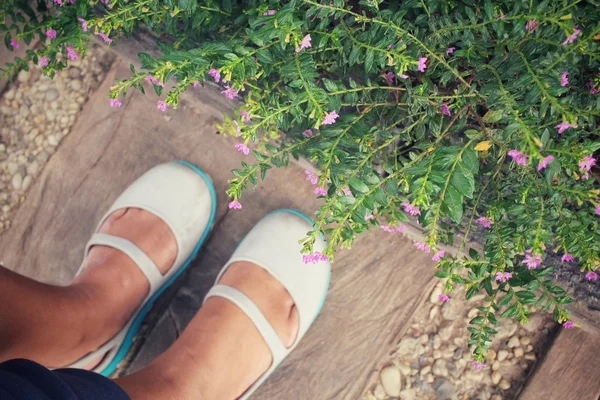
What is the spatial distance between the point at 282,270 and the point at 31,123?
1326 millimetres

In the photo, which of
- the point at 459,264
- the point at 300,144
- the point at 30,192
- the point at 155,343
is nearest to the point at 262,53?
the point at 300,144

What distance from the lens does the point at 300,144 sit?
131cm

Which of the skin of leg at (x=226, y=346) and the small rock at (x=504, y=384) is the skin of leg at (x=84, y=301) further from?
the small rock at (x=504, y=384)

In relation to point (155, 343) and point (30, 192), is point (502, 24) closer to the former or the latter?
point (155, 343)

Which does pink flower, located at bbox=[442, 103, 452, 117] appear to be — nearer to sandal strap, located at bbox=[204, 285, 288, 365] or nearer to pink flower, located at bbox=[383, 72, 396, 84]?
pink flower, located at bbox=[383, 72, 396, 84]

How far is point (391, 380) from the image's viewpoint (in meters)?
1.83

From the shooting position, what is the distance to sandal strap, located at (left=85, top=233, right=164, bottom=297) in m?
1.92

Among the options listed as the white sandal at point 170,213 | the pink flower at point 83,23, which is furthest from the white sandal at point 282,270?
the pink flower at point 83,23

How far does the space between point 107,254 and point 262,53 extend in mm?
1207

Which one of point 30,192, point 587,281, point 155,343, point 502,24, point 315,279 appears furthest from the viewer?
point 30,192

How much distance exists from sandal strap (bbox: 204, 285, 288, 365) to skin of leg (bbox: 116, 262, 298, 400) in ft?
0.06

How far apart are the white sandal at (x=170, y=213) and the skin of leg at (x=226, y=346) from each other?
21 cm

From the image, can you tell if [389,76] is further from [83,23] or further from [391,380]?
[391,380]

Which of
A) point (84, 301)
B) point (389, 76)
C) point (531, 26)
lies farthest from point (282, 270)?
point (531, 26)
